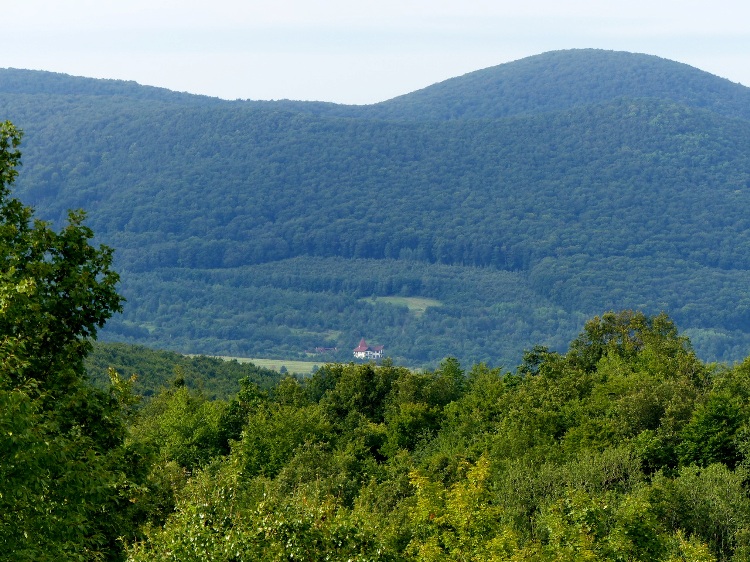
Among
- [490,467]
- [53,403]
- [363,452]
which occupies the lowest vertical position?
[363,452]

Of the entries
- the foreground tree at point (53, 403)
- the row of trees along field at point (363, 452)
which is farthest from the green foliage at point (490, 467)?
the foreground tree at point (53, 403)

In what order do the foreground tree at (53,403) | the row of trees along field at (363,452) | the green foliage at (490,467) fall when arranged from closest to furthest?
the foreground tree at (53,403)
the row of trees along field at (363,452)
the green foliage at (490,467)

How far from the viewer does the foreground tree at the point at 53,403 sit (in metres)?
24.2

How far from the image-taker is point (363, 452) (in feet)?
278

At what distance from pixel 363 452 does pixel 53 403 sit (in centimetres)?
5594

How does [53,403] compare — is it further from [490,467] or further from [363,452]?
[363,452]

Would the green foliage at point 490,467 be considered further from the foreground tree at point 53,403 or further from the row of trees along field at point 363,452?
the foreground tree at point 53,403

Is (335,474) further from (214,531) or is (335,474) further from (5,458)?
(5,458)

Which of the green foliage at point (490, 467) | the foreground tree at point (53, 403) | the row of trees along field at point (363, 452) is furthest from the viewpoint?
the green foliage at point (490, 467)

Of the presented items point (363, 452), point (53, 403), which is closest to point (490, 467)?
point (363, 452)

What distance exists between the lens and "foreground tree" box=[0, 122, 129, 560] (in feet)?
79.3

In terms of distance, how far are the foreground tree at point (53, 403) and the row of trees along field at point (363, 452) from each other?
58mm

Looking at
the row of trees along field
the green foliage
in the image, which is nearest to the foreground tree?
the row of trees along field

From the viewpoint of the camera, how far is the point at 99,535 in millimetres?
28766
